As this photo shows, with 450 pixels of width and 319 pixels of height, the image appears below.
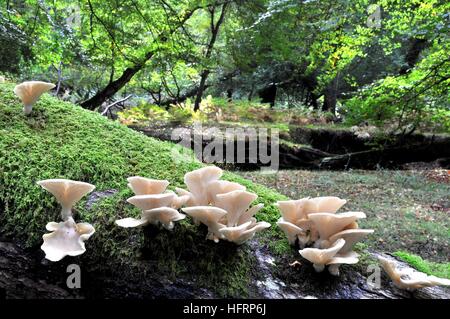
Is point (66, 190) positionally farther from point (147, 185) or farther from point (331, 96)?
point (331, 96)

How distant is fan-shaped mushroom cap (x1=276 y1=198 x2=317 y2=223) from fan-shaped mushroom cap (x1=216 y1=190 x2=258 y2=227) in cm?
16

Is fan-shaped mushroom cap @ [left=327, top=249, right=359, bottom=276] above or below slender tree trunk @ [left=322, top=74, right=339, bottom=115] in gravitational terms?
below

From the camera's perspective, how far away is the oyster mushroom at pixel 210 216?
4.74 ft

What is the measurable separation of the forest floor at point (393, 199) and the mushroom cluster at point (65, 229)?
12.1ft

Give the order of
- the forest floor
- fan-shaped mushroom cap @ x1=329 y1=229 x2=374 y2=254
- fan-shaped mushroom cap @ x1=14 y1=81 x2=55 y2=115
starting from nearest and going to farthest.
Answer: fan-shaped mushroom cap @ x1=329 y1=229 x2=374 y2=254 < fan-shaped mushroom cap @ x1=14 y1=81 x2=55 y2=115 < the forest floor

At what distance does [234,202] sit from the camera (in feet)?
5.09

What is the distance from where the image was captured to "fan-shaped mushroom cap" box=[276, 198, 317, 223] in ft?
5.25

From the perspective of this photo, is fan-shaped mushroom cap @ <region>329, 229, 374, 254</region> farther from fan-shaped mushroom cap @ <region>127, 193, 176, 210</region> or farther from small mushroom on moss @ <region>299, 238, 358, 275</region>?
fan-shaped mushroom cap @ <region>127, 193, 176, 210</region>

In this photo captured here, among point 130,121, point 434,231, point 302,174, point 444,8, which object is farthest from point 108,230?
point 130,121

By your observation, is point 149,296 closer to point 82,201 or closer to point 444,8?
point 82,201

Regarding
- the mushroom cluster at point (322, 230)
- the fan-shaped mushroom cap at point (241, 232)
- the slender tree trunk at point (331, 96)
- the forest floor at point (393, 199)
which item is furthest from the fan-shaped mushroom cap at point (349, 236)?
the slender tree trunk at point (331, 96)

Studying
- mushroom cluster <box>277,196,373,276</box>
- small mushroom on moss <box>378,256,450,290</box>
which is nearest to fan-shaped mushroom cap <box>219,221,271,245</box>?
mushroom cluster <box>277,196,373,276</box>

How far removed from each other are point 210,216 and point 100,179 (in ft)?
2.39
